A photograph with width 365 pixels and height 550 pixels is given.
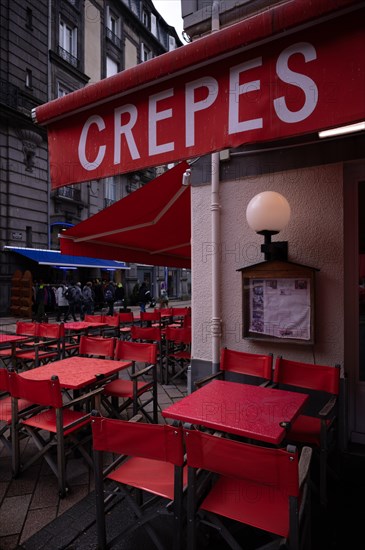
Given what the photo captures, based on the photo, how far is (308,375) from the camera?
129 inches

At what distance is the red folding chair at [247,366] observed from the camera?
346 cm

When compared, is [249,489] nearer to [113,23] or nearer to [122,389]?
[122,389]

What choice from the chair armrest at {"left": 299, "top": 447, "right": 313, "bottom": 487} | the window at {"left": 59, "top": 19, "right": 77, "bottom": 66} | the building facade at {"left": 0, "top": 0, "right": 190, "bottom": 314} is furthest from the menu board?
the window at {"left": 59, "top": 19, "right": 77, "bottom": 66}

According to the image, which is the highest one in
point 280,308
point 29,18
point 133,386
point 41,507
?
point 29,18

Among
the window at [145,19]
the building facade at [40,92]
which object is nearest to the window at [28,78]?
the building facade at [40,92]

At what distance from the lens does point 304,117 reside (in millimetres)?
1467

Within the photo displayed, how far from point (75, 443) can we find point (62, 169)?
2.37 m

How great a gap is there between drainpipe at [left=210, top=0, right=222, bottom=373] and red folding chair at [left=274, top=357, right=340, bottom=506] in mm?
812

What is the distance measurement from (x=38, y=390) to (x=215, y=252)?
2310mm

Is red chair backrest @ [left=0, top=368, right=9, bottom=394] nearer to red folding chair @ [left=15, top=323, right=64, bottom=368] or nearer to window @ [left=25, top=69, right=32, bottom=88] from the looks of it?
red folding chair @ [left=15, top=323, right=64, bottom=368]

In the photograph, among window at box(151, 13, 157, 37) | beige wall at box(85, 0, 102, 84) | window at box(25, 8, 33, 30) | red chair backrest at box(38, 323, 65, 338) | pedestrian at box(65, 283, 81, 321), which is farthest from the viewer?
window at box(151, 13, 157, 37)

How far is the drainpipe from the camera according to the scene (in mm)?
3996

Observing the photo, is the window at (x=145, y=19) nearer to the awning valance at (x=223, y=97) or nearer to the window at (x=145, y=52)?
the window at (x=145, y=52)

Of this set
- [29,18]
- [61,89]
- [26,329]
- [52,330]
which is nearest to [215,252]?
[52,330]
